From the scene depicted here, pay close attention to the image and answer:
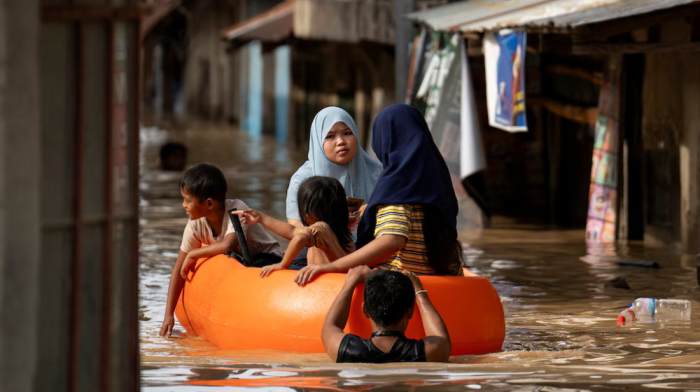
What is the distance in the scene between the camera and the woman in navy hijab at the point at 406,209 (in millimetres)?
5246

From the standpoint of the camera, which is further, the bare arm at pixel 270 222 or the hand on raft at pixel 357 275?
the bare arm at pixel 270 222

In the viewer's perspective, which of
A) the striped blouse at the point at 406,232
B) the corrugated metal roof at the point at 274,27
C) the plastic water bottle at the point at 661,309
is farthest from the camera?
the corrugated metal roof at the point at 274,27

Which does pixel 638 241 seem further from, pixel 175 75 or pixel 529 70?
pixel 175 75

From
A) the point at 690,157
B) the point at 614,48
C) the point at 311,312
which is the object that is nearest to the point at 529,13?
the point at 614,48

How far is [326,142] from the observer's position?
6.16 metres

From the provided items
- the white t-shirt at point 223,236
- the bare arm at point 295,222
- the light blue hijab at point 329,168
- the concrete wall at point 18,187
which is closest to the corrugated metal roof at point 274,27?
the white t-shirt at point 223,236

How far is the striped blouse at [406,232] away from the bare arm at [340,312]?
0.22 meters

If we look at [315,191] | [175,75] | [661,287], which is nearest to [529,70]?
[661,287]

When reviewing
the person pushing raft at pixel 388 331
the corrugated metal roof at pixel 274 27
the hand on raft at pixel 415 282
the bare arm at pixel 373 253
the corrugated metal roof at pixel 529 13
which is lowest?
the person pushing raft at pixel 388 331

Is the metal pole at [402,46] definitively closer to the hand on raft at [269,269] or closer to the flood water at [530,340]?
the flood water at [530,340]

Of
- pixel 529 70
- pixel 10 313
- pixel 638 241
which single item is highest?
pixel 529 70

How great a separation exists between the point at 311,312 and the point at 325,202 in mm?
508

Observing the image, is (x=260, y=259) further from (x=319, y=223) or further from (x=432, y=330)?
(x=432, y=330)

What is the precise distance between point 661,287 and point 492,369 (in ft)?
10.3
